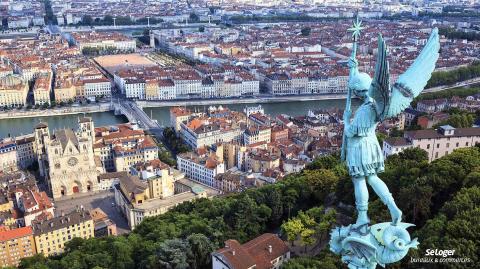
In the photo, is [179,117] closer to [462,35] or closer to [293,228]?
[293,228]

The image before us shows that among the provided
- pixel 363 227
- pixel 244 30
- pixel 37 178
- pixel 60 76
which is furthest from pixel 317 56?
pixel 363 227

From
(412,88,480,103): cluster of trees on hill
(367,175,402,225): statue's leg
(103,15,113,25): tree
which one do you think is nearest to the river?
(412,88,480,103): cluster of trees on hill

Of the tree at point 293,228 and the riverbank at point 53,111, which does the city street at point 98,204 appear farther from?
the riverbank at point 53,111

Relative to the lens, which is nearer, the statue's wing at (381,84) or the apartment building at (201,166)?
the statue's wing at (381,84)

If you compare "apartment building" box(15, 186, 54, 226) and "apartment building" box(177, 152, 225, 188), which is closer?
"apartment building" box(15, 186, 54, 226)

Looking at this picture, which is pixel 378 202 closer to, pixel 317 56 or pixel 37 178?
pixel 37 178

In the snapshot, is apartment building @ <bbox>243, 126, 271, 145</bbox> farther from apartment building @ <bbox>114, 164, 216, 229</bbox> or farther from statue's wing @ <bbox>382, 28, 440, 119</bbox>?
statue's wing @ <bbox>382, 28, 440, 119</bbox>

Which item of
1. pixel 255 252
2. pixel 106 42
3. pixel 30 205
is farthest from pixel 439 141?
pixel 106 42

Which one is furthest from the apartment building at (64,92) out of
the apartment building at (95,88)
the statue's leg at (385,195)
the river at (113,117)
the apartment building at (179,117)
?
the statue's leg at (385,195)
